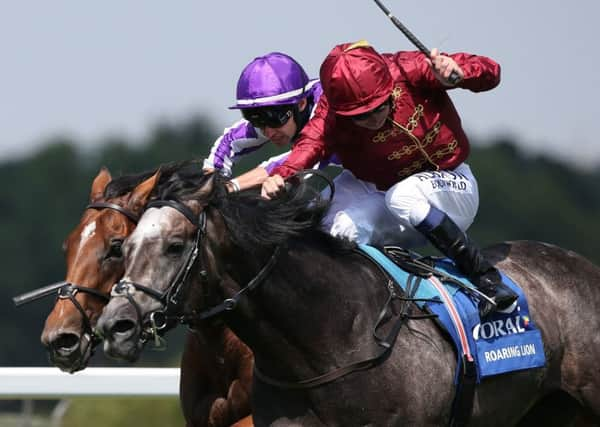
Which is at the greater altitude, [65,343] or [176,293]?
[176,293]

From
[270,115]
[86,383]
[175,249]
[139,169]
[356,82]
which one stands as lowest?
[139,169]

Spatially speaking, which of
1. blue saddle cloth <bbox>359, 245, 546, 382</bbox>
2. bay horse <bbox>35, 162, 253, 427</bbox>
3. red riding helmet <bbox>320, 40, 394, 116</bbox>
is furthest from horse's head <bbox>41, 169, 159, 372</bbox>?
blue saddle cloth <bbox>359, 245, 546, 382</bbox>

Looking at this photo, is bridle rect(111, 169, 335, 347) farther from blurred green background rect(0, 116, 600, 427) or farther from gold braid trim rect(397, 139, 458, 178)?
blurred green background rect(0, 116, 600, 427)

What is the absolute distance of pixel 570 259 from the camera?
6.53 metres

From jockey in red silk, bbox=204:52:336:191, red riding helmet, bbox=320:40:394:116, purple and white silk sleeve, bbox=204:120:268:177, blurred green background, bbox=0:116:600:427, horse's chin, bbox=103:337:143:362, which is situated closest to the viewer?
horse's chin, bbox=103:337:143:362

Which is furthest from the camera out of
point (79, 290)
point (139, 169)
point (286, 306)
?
point (139, 169)

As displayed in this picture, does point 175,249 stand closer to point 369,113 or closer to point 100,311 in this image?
point 100,311

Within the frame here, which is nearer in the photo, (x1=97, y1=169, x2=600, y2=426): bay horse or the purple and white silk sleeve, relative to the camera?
(x1=97, y1=169, x2=600, y2=426): bay horse

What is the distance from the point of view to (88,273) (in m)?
5.86

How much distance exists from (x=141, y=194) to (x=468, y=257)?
1.46 metres

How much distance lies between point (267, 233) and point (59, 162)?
217 ft

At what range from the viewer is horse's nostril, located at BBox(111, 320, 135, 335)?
4906 mm

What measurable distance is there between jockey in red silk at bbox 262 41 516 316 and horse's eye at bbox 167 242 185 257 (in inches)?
22.3

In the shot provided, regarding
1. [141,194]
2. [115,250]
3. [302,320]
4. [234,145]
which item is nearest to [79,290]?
[115,250]
